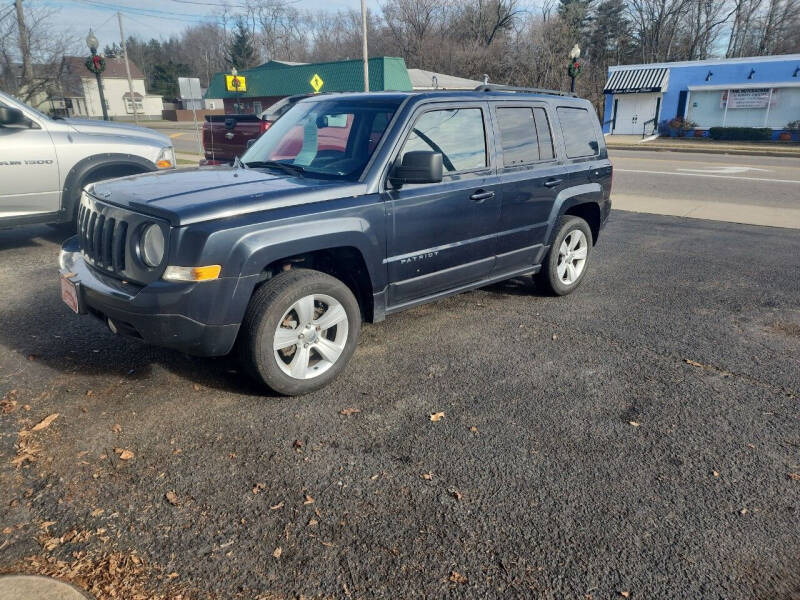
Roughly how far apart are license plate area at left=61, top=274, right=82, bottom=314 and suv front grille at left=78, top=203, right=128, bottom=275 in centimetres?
18

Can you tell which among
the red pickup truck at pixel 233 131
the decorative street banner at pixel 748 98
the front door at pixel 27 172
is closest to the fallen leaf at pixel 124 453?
the front door at pixel 27 172

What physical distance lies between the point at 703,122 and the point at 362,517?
3790 cm

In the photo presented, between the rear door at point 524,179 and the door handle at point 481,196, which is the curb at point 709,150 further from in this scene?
the door handle at point 481,196

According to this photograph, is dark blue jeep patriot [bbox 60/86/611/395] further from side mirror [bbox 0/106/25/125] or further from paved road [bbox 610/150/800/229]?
paved road [bbox 610/150/800/229]

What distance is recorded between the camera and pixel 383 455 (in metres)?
3.17

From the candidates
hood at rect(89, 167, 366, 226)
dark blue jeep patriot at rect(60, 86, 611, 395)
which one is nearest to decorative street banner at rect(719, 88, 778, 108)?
dark blue jeep patriot at rect(60, 86, 611, 395)

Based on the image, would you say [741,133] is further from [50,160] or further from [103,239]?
[103,239]

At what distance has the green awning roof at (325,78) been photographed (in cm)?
3400

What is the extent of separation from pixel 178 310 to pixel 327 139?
5.91ft

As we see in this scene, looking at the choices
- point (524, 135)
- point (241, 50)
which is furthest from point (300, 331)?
point (241, 50)

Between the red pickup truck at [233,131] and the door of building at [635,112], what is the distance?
3001 cm

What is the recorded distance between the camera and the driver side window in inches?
167

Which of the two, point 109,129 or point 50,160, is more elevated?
point 109,129

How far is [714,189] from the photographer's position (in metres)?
13.6
